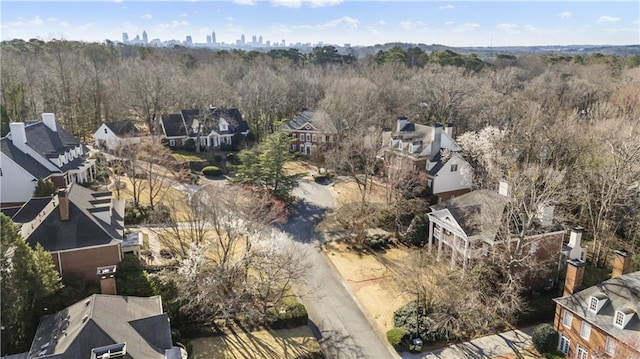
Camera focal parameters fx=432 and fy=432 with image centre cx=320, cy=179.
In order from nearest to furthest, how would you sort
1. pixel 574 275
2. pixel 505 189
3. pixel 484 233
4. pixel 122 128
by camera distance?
1. pixel 574 275
2. pixel 484 233
3. pixel 505 189
4. pixel 122 128

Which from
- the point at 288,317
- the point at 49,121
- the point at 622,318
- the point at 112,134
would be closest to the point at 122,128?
the point at 112,134

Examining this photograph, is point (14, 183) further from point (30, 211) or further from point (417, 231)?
point (417, 231)

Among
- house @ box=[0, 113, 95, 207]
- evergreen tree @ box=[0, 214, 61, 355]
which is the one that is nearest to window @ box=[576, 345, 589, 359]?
evergreen tree @ box=[0, 214, 61, 355]

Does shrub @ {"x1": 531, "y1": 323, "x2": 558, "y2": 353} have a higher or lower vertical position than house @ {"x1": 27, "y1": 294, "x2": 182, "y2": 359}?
lower

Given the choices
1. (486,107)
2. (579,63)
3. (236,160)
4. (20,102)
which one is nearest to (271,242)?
(236,160)

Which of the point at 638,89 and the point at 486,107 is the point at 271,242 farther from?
the point at 638,89

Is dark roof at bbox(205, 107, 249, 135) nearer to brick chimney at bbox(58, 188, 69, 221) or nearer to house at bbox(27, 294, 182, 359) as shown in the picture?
brick chimney at bbox(58, 188, 69, 221)

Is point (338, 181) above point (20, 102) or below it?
below
